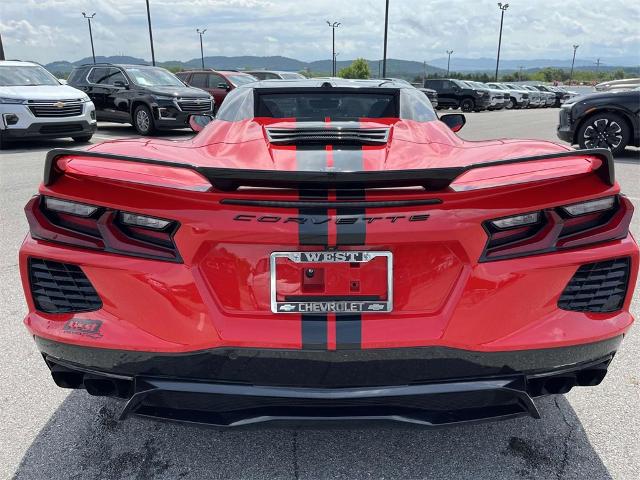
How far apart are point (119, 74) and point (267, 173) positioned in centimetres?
1370

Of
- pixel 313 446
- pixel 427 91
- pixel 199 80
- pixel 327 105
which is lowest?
pixel 199 80

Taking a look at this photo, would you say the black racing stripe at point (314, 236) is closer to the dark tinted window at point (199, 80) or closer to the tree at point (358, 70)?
the dark tinted window at point (199, 80)

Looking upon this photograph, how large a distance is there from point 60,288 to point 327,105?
5.96 ft

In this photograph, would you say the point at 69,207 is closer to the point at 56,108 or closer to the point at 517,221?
the point at 517,221

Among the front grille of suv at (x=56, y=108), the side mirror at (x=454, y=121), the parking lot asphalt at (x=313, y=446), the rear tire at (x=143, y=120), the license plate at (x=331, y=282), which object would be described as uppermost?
the side mirror at (x=454, y=121)

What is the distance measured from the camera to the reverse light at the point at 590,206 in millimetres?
1811

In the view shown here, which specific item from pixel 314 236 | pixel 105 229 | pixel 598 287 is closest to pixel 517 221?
pixel 598 287

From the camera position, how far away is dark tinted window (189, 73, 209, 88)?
1680cm

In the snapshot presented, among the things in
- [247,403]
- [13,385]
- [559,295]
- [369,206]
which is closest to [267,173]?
[369,206]

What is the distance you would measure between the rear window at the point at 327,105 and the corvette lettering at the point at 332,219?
144 cm

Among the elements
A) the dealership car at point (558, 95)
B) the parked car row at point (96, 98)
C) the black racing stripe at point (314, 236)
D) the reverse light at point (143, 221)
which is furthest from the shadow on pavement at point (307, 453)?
the dealership car at point (558, 95)

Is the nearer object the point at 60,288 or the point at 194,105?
the point at 60,288

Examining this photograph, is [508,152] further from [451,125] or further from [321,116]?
[451,125]

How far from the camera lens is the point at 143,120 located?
43.2 ft
